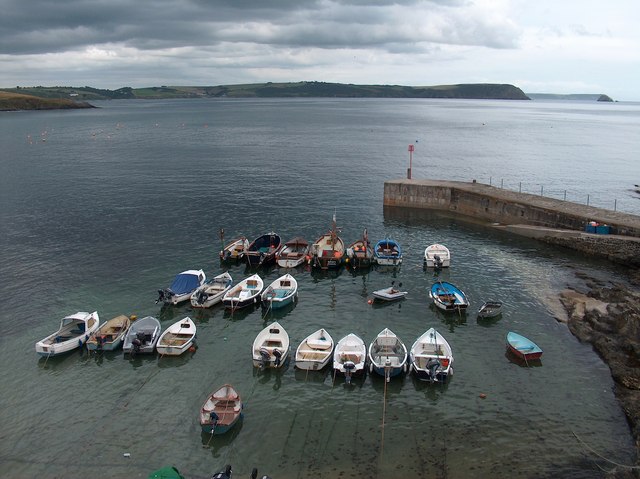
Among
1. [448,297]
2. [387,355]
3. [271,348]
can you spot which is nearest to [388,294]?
[448,297]

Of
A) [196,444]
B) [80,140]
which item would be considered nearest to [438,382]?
[196,444]

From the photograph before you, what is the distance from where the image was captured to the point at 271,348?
1303 inches

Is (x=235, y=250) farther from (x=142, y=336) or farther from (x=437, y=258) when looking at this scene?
(x=437, y=258)

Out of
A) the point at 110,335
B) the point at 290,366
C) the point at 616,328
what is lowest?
the point at 290,366

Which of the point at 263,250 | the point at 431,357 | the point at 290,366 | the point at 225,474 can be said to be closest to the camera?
the point at 225,474

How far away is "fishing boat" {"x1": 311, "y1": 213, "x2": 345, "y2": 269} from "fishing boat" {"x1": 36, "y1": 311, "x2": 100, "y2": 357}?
21.6 metres

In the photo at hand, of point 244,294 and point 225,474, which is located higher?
point 244,294

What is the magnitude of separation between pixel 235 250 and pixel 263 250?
3.15m

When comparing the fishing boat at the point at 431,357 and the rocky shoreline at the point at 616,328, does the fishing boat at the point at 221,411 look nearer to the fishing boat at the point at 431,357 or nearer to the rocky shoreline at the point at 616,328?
the fishing boat at the point at 431,357

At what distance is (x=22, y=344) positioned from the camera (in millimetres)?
35281

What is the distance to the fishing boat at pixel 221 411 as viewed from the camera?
25.7 metres

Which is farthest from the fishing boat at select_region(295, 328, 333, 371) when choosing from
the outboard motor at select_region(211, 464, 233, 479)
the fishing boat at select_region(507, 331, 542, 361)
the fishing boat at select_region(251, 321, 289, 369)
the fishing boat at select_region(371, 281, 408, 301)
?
the fishing boat at select_region(507, 331, 542, 361)

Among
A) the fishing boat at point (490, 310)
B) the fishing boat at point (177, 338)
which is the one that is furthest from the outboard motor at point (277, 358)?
the fishing boat at point (490, 310)

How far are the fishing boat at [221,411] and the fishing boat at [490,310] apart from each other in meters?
21.3
